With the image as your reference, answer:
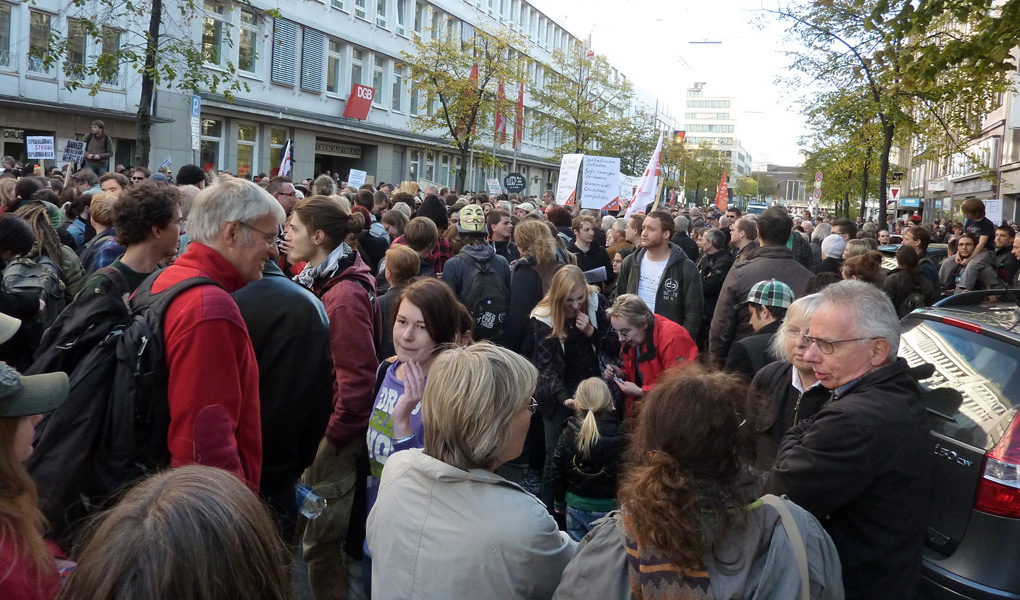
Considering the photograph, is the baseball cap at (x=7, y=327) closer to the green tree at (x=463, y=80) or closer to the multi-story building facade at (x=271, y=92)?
the multi-story building facade at (x=271, y=92)

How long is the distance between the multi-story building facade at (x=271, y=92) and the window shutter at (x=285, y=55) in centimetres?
4

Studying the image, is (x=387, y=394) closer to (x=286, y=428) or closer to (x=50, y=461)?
(x=286, y=428)

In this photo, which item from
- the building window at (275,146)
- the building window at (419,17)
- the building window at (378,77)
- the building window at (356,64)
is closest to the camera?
the building window at (275,146)

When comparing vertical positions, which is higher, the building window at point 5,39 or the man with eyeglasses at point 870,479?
the building window at point 5,39

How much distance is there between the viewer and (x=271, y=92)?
1205 inches

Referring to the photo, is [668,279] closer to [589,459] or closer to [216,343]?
[589,459]

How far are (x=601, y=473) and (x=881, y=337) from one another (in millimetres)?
1797

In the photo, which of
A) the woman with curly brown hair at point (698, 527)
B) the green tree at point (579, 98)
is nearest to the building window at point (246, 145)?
the green tree at point (579, 98)

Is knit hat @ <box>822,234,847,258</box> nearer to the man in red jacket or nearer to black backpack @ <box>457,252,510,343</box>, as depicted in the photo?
black backpack @ <box>457,252,510,343</box>

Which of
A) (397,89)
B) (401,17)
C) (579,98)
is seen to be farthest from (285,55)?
(579,98)

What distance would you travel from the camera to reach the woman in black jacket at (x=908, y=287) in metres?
7.84

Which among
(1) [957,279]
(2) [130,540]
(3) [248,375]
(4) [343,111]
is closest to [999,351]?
(3) [248,375]

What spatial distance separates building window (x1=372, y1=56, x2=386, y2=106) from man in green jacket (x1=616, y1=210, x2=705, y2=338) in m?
32.1

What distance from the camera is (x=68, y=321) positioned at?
8.96 ft
